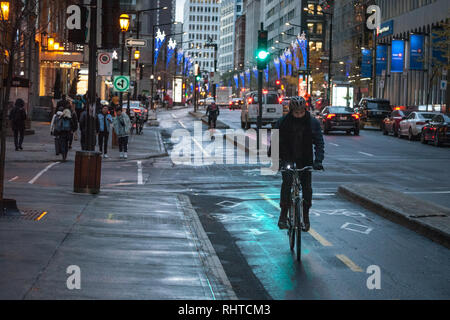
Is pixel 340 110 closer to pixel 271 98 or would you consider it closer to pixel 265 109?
pixel 265 109

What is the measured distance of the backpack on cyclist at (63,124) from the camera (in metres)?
25.7

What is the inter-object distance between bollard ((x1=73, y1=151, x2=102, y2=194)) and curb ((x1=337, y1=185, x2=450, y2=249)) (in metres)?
5.27

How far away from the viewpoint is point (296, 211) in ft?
33.9

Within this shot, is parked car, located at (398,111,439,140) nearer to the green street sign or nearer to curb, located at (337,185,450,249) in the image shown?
the green street sign

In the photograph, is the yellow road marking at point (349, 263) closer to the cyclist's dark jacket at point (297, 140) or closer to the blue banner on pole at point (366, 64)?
the cyclist's dark jacket at point (297, 140)

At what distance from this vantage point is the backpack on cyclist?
1013 inches

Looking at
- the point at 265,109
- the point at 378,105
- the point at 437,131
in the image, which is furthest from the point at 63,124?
the point at 378,105

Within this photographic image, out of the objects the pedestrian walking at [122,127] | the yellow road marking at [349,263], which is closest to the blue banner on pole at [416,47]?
the pedestrian walking at [122,127]

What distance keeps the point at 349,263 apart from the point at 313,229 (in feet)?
9.54

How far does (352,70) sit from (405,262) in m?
92.7

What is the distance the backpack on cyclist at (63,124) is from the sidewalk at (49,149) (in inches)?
39.7
